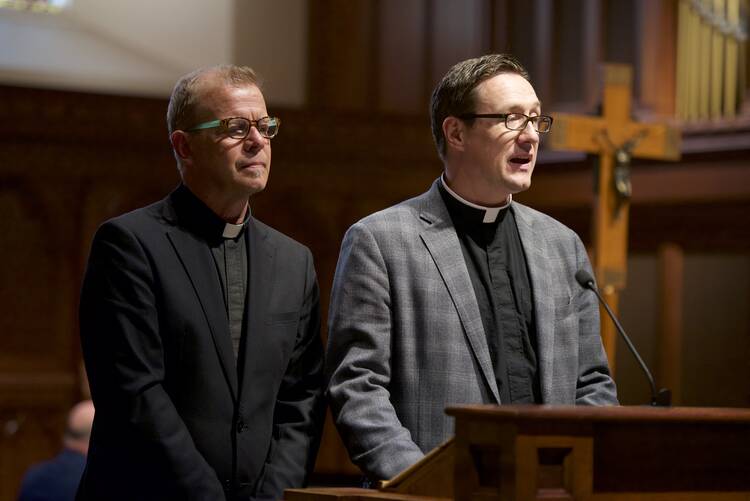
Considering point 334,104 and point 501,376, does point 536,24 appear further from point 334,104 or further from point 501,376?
point 501,376

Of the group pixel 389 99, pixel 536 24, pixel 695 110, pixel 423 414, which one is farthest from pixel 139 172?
pixel 423 414

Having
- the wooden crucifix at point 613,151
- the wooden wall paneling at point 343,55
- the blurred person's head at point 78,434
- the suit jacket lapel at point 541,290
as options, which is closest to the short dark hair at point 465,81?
the suit jacket lapel at point 541,290

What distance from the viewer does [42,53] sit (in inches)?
285

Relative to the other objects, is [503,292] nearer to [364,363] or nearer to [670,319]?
[364,363]

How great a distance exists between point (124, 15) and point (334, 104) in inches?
54.1

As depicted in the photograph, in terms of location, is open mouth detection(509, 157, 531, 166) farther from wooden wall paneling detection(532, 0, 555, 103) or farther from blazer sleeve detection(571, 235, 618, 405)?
wooden wall paneling detection(532, 0, 555, 103)

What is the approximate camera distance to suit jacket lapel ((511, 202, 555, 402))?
3.14m

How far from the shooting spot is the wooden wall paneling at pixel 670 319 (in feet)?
22.0

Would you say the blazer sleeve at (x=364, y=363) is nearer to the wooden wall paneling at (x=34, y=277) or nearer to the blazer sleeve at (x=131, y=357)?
the blazer sleeve at (x=131, y=357)

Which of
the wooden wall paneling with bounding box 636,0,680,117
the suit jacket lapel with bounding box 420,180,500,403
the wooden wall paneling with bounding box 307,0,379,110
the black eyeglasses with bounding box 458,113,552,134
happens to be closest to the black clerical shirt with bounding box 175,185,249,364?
the suit jacket lapel with bounding box 420,180,500,403

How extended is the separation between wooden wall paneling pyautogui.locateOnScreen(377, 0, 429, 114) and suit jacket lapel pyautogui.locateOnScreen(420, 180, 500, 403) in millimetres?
4329

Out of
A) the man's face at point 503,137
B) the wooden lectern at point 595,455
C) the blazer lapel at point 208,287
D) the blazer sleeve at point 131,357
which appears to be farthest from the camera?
the man's face at point 503,137

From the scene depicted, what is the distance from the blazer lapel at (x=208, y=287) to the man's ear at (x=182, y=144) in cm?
21

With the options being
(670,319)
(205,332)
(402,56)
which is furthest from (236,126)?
(402,56)
